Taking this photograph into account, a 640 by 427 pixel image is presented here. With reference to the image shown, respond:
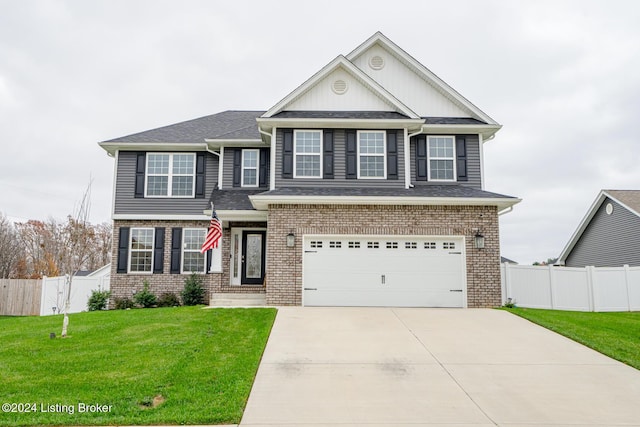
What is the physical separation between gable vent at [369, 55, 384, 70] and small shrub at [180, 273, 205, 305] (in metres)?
10.2

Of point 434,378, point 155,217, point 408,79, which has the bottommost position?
point 434,378

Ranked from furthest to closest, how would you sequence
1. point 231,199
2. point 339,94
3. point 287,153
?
point 231,199
point 339,94
point 287,153

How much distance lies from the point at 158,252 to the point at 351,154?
315 inches

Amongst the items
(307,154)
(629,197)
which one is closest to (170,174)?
(307,154)

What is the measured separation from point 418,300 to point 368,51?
926 centimetres

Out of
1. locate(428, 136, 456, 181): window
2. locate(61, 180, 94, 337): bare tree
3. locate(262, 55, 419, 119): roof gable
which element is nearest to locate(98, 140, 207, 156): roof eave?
locate(262, 55, 419, 119): roof gable

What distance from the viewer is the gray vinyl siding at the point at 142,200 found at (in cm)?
1616

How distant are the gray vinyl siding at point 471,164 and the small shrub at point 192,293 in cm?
833

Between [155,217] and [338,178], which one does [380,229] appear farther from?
[155,217]

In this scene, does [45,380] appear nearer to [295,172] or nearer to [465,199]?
[295,172]

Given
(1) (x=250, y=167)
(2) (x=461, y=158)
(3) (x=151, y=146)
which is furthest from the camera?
(3) (x=151, y=146)

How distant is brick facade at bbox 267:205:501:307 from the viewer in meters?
12.6

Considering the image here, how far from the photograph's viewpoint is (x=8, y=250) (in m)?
31.5

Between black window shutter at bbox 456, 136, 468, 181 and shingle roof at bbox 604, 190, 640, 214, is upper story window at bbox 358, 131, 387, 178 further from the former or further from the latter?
shingle roof at bbox 604, 190, 640, 214
